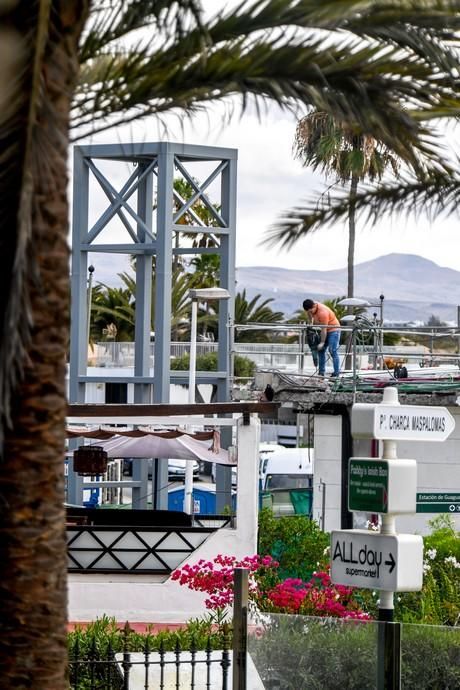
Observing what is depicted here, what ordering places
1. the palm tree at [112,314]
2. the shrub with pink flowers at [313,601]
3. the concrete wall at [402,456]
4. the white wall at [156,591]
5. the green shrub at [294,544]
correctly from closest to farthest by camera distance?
1. the shrub with pink flowers at [313,601]
2. the white wall at [156,591]
3. the green shrub at [294,544]
4. the concrete wall at [402,456]
5. the palm tree at [112,314]

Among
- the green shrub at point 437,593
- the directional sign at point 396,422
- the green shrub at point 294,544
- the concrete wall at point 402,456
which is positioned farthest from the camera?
the concrete wall at point 402,456

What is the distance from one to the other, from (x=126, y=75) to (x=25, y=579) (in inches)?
108

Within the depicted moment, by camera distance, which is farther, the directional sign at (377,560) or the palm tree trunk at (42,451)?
the directional sign at (377,560)

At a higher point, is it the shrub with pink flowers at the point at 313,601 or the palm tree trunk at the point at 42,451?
the palm tree trunk at the point at 42,451

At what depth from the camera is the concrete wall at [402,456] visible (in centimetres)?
2219

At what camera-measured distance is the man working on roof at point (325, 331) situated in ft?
A: 75.4

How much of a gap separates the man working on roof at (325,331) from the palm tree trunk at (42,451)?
16203mm

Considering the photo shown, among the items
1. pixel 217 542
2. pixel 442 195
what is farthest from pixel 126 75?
pixel 217 542

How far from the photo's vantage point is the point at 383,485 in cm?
888

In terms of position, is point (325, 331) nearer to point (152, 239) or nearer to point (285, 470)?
point (152, 239)

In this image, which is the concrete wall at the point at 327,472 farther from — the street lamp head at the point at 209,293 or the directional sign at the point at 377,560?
the directional sign at the point at 377,560

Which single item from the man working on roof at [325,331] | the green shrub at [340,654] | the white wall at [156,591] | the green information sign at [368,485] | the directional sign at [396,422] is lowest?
the white wall at [156,591]

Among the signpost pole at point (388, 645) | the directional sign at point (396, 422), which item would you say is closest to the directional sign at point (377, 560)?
the signpost pole at point (388, 645)

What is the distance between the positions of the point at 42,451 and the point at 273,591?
294 inches
